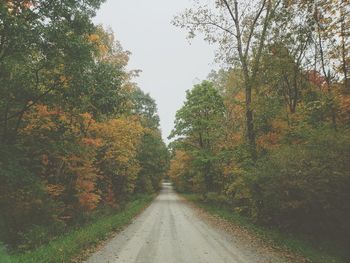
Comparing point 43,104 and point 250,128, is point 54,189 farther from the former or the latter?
point 250,128

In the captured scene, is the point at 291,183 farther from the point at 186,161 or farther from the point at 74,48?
the point at 186,161

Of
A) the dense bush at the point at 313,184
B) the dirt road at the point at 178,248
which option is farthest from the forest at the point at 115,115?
the dirt road at the point at 178,248

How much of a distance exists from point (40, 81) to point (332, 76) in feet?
49.3

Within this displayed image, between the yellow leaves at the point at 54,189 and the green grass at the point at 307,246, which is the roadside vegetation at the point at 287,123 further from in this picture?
the yellow leaves at the point at 54,189

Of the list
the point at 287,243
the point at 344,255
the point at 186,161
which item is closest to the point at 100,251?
the point at 287,243

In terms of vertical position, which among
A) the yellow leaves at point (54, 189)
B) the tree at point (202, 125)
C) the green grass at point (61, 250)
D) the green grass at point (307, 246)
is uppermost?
the tree at point (202, 125)

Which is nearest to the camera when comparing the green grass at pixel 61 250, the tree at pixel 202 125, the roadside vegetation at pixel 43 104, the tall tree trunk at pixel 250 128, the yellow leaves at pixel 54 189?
the green grass at pixel 61 250

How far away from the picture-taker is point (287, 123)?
21594mm

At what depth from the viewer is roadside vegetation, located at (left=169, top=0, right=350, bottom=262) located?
11477 mm

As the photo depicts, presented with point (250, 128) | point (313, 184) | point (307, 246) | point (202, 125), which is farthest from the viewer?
point (202, 125)

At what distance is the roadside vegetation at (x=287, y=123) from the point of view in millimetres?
11477

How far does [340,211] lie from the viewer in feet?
35.5

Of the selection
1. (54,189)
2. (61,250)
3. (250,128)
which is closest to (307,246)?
(61,250)

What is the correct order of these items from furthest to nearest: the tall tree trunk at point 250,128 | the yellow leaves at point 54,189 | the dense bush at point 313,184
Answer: the tall tree trunk at point 250,128 → the yellow leaves at point 54,189 → the dense bush at point 313,184
